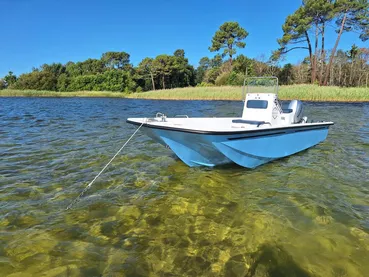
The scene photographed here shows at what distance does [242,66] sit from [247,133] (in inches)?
1815

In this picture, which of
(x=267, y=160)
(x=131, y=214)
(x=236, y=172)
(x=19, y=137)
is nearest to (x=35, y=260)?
(x=131, y=214)

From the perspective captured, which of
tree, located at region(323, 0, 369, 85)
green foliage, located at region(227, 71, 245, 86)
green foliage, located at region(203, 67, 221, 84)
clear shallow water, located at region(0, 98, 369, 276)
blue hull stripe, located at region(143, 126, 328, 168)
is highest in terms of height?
tree, located at region(323, 0, 369, 85)

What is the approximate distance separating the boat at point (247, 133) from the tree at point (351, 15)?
1352 inches

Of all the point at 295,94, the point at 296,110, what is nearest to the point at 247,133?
the point at 296,110

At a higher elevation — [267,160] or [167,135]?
[167,135]

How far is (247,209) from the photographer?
419 cm

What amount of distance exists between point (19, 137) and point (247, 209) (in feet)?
28.2

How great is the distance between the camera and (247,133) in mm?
5551

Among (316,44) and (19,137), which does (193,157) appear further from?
(316,44)

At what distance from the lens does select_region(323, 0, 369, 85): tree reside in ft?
109

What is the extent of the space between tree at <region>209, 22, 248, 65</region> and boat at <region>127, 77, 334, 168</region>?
47587mm

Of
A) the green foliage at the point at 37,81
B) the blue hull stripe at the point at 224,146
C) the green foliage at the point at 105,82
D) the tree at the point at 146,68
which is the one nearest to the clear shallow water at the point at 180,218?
the blue hull stripe at the point at 224,146

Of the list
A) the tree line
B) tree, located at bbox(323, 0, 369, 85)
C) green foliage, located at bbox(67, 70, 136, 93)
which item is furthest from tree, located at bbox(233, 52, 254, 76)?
green foliage, located at bbox(67, 70, 136, 93)

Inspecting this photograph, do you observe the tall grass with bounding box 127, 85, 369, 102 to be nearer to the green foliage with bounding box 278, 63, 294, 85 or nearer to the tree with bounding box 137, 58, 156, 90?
the green foliage with bounding box 278, 63, 294, 85
